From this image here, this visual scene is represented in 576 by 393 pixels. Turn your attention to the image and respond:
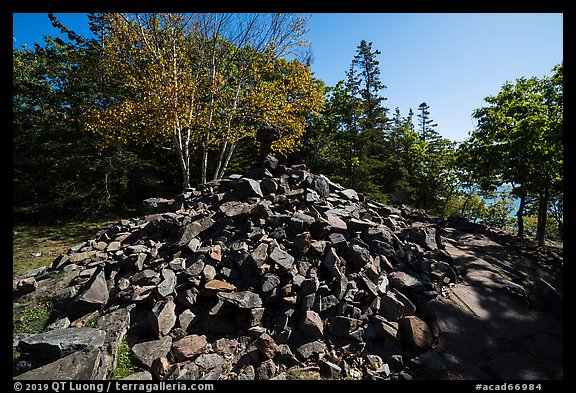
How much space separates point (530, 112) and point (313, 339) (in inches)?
441

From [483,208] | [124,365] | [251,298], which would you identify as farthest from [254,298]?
[483,208]

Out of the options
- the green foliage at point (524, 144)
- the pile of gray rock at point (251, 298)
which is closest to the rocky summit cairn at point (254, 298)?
the pile of gray rock at point (251, 298)

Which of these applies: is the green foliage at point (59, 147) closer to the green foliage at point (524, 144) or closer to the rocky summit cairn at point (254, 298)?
the rocky summit cairn at point (254, 298)

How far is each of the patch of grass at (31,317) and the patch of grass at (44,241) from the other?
2.50 m

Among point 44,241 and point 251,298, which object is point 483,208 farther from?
point 44,241

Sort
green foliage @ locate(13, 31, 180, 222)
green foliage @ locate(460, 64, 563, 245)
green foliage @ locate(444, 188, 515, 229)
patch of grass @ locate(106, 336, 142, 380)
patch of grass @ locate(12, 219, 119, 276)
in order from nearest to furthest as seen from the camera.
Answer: patch of grass @ locate(106, 336, 142, 380)
patch of grass @ locate(12, 219, 119, 276)
green foliage @ locate(460, 64, 563, 245)
green foliage @ locate(13, 31, 180, 222)
green foliage @ locate(444, 188, 515, 229)

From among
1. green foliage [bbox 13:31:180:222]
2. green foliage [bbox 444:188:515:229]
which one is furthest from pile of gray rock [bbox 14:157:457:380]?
green foliage [bbox 444:188:515:229]

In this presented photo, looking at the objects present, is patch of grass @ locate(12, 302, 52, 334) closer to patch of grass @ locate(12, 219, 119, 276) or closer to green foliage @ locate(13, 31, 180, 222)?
patch of grass @ locate(12, 219, 119, 276)

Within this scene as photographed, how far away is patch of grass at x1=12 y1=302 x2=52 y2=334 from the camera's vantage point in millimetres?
4312

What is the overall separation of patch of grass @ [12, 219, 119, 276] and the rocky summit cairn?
6.32 ft

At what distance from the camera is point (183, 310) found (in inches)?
177

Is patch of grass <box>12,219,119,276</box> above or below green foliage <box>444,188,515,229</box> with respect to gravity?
below
